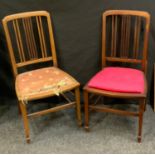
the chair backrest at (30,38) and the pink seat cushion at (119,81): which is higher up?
the chair backrest at (30,38)

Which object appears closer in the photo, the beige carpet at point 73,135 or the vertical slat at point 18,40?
the beige carpet at point 73,135

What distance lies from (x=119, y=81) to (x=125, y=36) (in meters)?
0.40

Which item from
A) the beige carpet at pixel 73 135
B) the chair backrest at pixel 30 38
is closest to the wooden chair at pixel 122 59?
the beige carpet at pixel 73 135

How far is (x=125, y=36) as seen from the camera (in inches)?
79.4

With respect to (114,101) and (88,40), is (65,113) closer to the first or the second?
(114,101)

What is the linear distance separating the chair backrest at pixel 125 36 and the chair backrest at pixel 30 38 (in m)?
0.46

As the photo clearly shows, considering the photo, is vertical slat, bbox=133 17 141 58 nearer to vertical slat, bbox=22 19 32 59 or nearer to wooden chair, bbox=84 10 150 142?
wooden chair, bbox=84 10 150 142

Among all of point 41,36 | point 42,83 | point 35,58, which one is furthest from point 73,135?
point 41,36

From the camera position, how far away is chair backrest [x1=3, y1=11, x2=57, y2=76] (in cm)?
200

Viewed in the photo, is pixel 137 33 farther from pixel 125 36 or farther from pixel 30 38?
pixel 30 38

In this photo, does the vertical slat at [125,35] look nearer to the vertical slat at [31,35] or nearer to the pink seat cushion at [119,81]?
the pink seat cushion at [119,81]

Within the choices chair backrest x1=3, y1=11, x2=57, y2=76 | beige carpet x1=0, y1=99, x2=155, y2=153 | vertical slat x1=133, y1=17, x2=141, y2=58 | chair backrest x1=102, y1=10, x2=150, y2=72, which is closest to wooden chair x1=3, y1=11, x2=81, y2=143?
chair backrest x1=3, y1=11, x2=57, y2=76

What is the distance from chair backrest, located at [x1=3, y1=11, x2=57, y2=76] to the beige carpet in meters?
0.48

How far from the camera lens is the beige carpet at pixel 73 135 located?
6.20 feet
